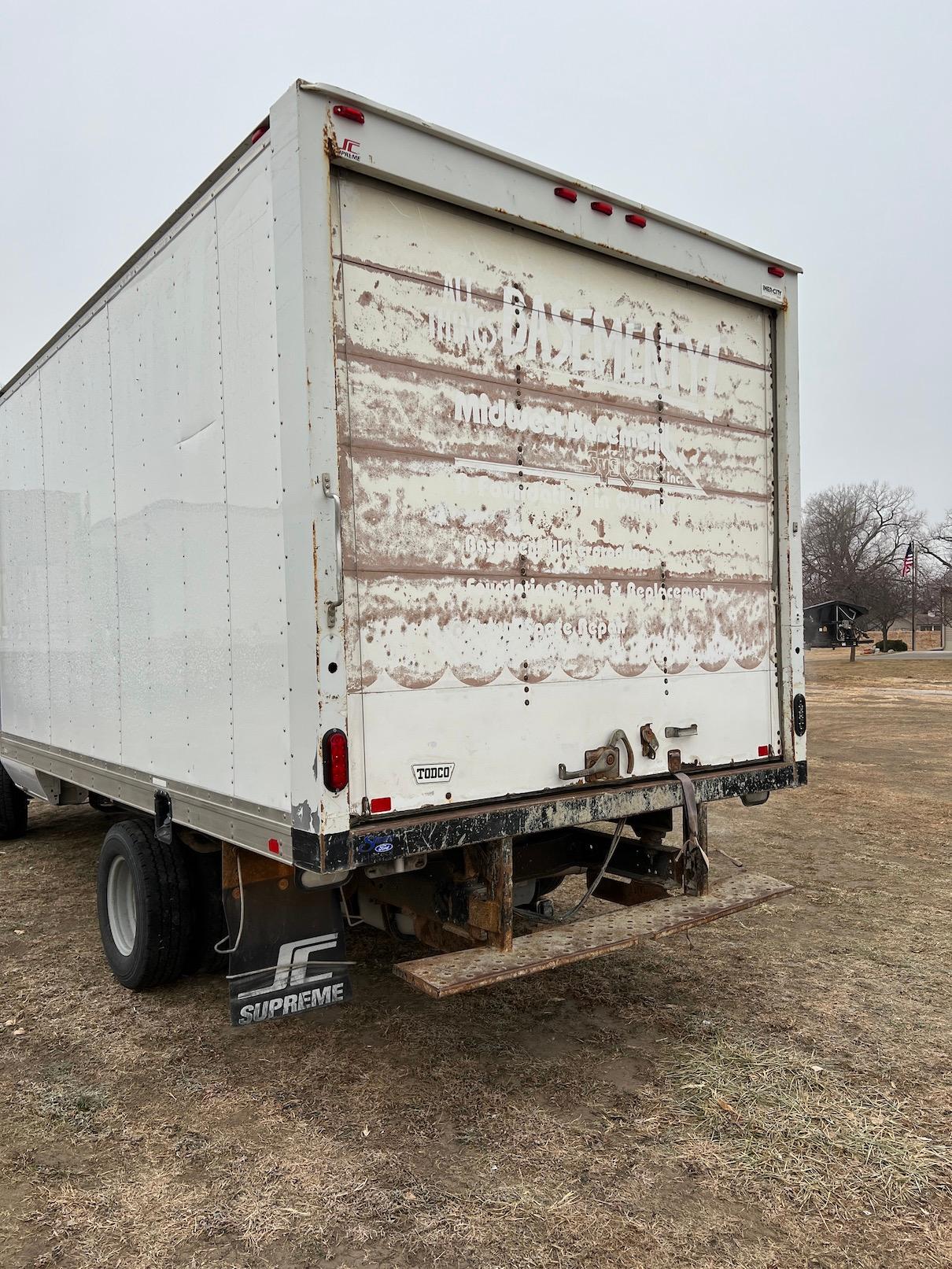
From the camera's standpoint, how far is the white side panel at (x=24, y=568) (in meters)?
5.90

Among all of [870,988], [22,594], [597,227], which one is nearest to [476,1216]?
[870,988]

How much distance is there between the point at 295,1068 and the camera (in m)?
4.04

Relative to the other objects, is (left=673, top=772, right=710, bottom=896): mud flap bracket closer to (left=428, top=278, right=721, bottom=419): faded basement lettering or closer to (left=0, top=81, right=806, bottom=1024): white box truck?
(left=0, top=81, right=806, bottom=1024): white box truck

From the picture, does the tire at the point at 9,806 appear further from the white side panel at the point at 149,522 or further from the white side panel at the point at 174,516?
the white side panel at the point at 149,522

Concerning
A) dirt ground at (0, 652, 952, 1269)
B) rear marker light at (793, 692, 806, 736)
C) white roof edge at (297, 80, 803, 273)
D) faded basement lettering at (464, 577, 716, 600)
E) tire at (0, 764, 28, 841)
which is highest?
white roof edge at (297, 80, 803, 273)

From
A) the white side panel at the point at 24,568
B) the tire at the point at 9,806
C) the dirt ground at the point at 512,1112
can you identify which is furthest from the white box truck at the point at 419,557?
the tire at the point at 9,806

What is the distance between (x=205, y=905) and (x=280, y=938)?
37.3 inches

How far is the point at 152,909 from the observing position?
457cm

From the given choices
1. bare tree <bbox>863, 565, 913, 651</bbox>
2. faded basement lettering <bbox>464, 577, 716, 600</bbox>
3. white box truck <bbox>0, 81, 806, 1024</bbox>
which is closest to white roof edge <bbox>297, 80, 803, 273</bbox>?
white box truck <bbox>0, 81, 806, 1024</bbox>

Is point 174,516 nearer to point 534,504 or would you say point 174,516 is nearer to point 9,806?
point 534,504

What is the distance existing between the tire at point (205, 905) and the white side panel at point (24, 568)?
73.8 inches

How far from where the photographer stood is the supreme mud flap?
3.85 metres

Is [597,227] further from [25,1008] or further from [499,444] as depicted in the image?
[25,1008]

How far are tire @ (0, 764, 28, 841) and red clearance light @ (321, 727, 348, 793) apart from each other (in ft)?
19.9
